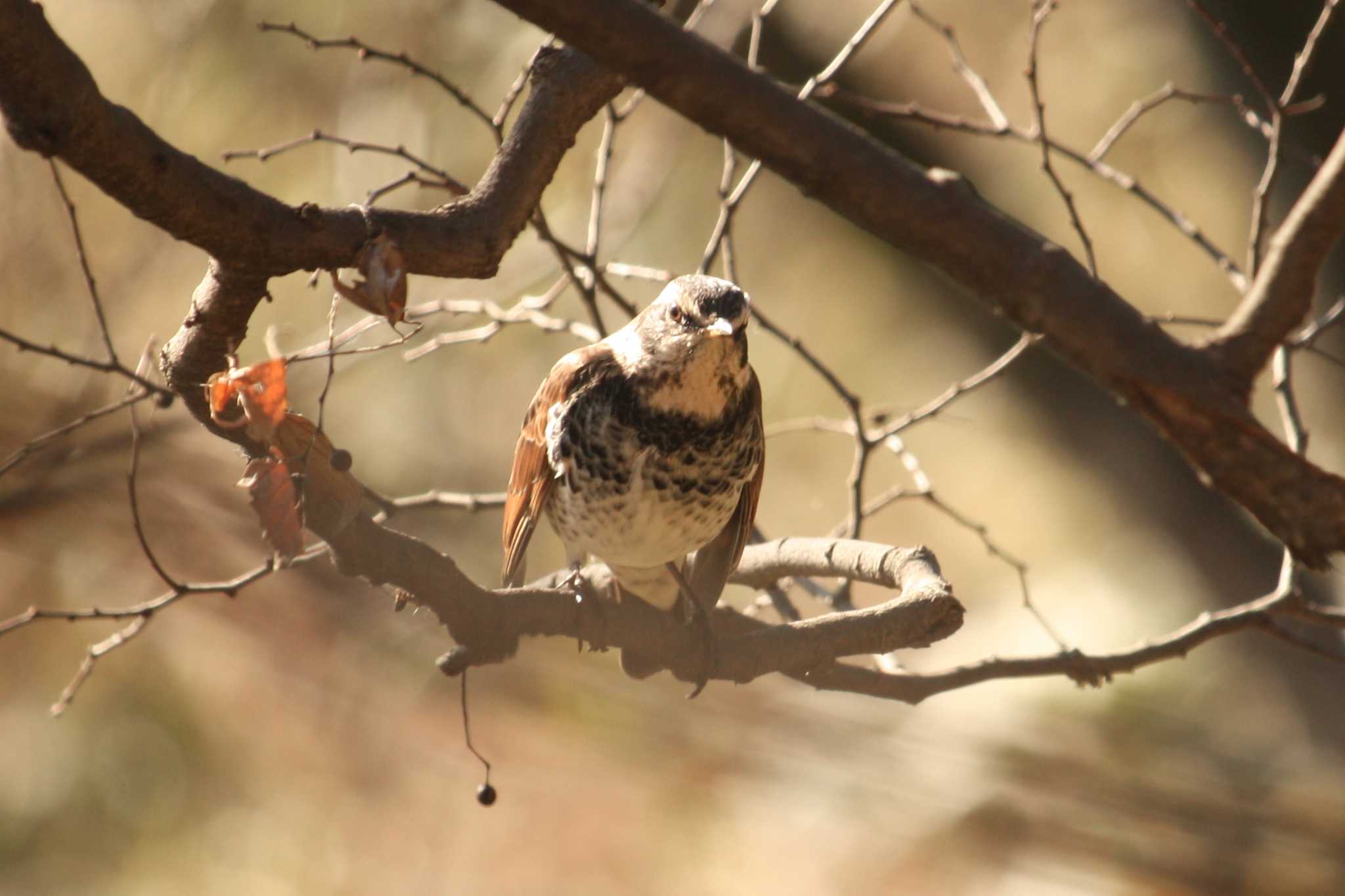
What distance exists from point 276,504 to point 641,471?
1291mm

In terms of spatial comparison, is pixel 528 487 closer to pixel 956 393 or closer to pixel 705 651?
pixel 705 651

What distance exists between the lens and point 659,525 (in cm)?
326

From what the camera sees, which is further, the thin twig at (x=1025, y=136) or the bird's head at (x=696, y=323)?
the thin twig at (x=1025, y=136)

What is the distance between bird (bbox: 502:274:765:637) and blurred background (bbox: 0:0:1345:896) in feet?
7.72

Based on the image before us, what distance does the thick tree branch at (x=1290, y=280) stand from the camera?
1373 mm

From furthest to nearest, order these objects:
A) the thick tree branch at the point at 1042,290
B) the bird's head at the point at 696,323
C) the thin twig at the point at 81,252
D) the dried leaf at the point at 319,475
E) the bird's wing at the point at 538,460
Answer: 1. the bird's wing at the point at 538,460
2. the bird's head at the point at 696,323
3. the dried leaf at the point at 319,475
4. the thin twig at the point at 81,252
5. the thick tree branch at the point at 1042,290

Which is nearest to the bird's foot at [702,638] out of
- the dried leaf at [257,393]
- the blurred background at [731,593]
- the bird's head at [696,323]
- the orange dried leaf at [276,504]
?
the bird's head at [696,323]

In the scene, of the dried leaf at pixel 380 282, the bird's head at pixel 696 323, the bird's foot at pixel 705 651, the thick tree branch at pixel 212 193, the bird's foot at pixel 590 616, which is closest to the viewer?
the thick tree branch at pixel 212 193

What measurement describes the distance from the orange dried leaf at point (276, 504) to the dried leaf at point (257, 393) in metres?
0.06

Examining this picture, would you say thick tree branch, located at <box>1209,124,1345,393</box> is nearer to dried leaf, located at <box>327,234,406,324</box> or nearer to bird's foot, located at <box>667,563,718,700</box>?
dried leaf, located at <box>327,234,406,324</box>

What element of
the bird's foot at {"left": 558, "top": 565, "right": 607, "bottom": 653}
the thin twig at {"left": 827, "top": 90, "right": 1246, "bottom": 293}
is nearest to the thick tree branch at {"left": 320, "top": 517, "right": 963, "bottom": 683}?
the bird's foot at {"left": 558, "top": 565, "right": 607, "bottom": 653}

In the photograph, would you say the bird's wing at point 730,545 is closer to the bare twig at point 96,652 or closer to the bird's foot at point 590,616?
the bird's foot at point 590,616

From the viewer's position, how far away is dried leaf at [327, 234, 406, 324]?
1904mm

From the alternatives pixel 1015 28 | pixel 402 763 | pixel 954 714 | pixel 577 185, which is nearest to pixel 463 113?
pixel 577 185
